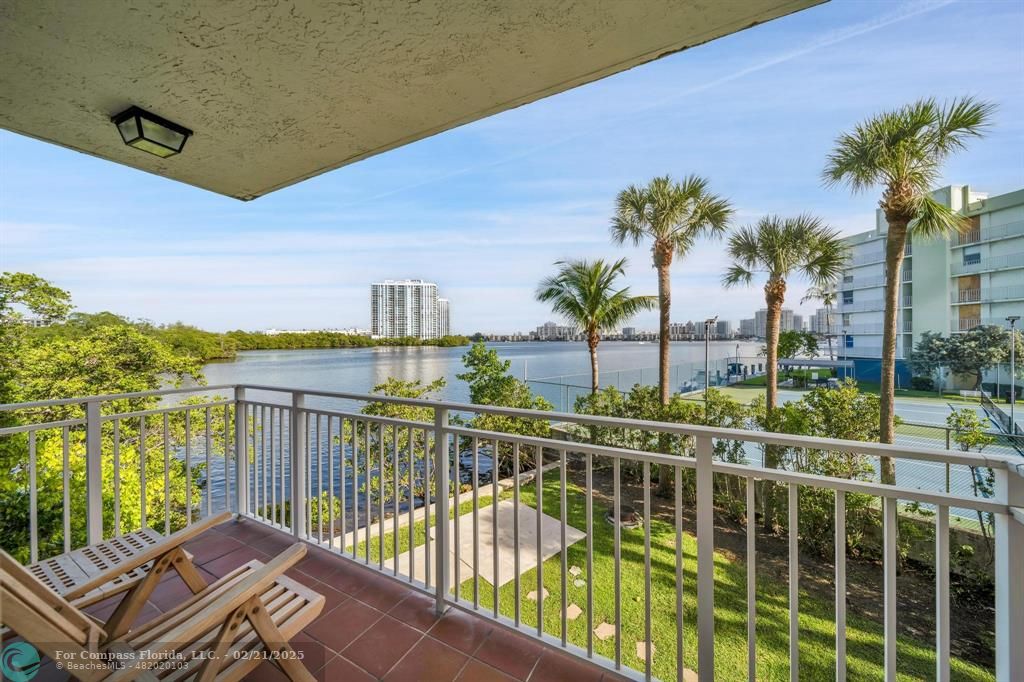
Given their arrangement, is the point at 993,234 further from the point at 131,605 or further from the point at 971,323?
the point at 131,605

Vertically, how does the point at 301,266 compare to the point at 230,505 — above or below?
above

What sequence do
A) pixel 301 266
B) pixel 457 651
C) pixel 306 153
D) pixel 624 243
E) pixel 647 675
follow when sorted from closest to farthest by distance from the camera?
pixel 647 675
pixel 457 651
pixel 306 153
pixel 624 243
pixel 301 266

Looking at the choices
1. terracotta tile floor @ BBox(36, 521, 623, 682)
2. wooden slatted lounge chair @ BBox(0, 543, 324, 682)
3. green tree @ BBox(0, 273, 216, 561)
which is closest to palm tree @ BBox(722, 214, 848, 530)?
terracotta tile floor @ BBox(36, 521, 623, 682)

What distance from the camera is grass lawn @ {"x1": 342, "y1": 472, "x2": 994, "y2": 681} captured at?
3.34 m

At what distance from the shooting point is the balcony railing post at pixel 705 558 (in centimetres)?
148

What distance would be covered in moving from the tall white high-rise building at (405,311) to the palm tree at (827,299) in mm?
15103

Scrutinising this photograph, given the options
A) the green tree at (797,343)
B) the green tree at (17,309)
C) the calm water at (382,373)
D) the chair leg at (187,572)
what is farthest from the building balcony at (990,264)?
the green tree at (17,309)

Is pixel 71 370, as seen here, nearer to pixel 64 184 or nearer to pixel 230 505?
pixel 64 184

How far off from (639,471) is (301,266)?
20.6 metres

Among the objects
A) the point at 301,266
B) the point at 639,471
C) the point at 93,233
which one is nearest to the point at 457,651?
the point at 639,471

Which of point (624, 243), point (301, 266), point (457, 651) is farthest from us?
point (301, 266)

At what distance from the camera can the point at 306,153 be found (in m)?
2.66

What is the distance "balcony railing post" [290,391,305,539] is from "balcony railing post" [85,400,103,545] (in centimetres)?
116

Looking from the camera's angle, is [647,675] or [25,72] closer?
[647,675]
